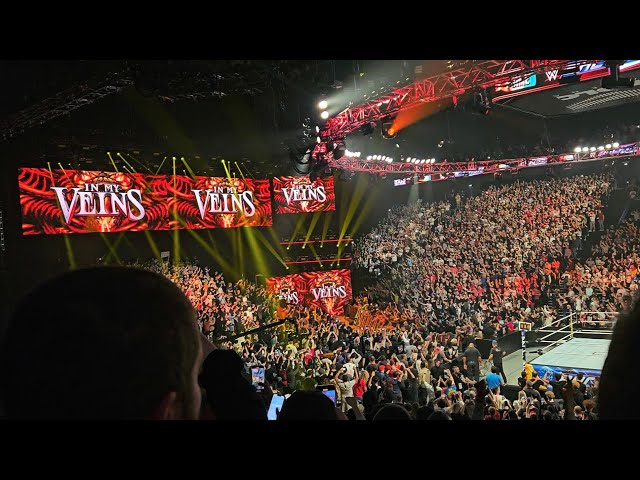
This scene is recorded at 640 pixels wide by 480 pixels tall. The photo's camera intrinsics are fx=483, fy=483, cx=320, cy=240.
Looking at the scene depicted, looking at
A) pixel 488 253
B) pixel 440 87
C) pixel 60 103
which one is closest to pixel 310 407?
pixel 60 103

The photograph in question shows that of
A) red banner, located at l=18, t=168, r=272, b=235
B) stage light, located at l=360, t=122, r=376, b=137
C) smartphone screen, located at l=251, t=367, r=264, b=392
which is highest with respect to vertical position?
stage light, located at l=360, t=122, r=376, b=137

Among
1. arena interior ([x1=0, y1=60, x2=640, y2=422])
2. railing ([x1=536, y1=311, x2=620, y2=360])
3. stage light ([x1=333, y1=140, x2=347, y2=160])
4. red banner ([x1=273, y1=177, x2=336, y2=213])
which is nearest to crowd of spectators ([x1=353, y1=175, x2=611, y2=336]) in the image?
arena interior ([x1=0, y1=60, x2=640, y2=422])

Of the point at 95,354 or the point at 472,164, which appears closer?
the point at 95,354

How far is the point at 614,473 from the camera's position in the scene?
619 millimetres

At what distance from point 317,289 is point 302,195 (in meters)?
4.16

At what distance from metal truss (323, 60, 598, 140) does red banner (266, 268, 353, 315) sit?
24.8ft

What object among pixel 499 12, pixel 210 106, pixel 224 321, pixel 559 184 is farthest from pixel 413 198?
pixel 499 12

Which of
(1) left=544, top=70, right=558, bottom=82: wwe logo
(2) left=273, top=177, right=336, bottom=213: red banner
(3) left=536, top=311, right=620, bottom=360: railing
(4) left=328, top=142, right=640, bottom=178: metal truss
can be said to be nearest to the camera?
(1) left=544, top=70, right=558, bottom=82: wwe logo

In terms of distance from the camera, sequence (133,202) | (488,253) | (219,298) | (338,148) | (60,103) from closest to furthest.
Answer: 1. (60,103)
2. (338,148)
3. (133,202)
4. (219,298)
5. (488,253)

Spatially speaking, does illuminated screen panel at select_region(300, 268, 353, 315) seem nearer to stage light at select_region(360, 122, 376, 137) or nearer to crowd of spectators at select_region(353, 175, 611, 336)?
crowd of spectators at select_region(353, 175, 611, 336)

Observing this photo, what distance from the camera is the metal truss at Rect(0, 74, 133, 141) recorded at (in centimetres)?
991

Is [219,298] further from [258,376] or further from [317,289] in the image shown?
[258,376]

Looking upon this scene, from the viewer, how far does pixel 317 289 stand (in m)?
20.9

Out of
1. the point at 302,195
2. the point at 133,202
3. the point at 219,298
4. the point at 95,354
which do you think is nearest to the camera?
the point at 95,354
